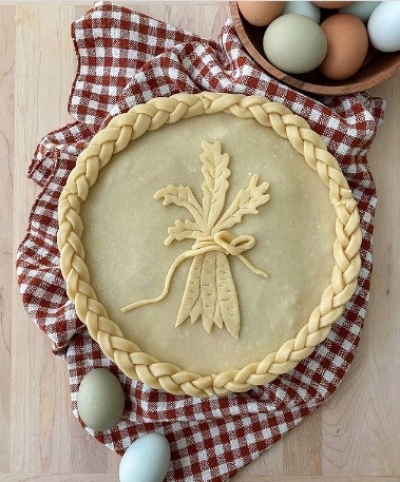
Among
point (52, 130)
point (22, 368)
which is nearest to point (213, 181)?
point (52, 130)

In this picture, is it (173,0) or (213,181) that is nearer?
(213,181)

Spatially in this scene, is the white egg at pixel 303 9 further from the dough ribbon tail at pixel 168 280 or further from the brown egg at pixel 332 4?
the dough ribbon tail at pixel 168 280

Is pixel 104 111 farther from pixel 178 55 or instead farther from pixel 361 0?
pixel 361 0

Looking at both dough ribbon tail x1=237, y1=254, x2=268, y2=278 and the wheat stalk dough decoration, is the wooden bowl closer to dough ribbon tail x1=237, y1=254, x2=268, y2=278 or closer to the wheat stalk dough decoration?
the wheat stalk dough decoration

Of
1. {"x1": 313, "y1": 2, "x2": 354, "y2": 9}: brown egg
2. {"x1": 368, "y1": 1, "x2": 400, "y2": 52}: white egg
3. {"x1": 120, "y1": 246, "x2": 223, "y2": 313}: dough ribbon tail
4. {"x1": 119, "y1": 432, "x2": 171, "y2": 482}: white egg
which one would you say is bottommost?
{"x1": 119, "y1": 432, "x2": 171, "y2": 482}: white egg

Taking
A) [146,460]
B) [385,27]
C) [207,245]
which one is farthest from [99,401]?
[385,27]

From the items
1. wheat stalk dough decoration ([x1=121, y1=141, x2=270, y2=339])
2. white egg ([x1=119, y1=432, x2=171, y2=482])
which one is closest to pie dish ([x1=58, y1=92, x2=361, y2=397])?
wheat stalk dough decoration ([x1=121, y1=141, x2=270, y2=339])
